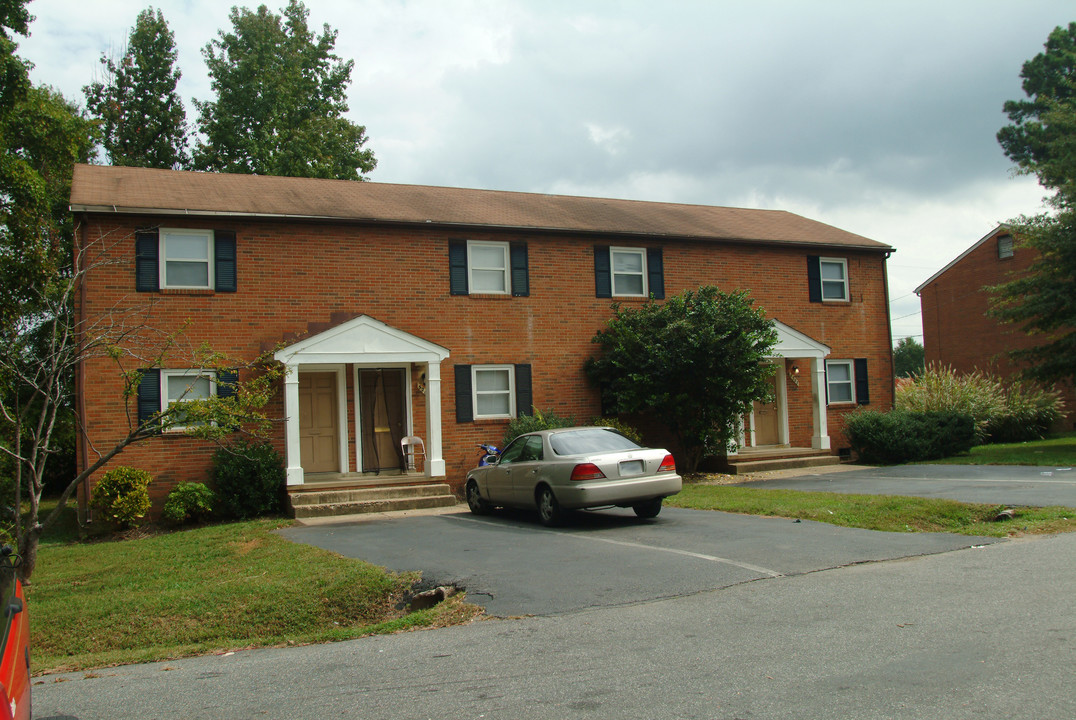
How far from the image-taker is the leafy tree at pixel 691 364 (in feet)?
60.2

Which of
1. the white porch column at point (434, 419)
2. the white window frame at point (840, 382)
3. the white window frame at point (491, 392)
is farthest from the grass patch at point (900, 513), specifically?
the white window frame at point (840, 382)

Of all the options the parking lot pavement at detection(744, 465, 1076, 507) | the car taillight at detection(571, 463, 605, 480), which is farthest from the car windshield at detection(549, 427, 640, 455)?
the parking lot pavement at detection(744, 465, 1076, 507)

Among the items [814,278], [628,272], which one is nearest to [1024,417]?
[814,278]

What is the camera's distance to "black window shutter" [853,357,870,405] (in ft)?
76.3

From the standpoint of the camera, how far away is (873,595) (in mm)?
7152

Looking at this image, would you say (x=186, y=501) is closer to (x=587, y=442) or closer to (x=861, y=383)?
(x=587, y=442)

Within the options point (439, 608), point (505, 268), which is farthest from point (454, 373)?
point (439, 608)

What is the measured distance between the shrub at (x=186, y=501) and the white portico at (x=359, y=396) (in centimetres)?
155

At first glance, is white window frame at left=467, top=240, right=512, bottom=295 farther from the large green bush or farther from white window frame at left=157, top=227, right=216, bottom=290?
the large green bush

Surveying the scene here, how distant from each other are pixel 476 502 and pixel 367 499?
238cm

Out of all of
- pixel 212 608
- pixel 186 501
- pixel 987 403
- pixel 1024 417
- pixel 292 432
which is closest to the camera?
pixel 212 608

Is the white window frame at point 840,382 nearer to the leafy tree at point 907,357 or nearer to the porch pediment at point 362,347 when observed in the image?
the porch pediment at point 362,347

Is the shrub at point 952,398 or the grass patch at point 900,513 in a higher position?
the shrub at point 952,398

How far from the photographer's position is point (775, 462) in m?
20.6
